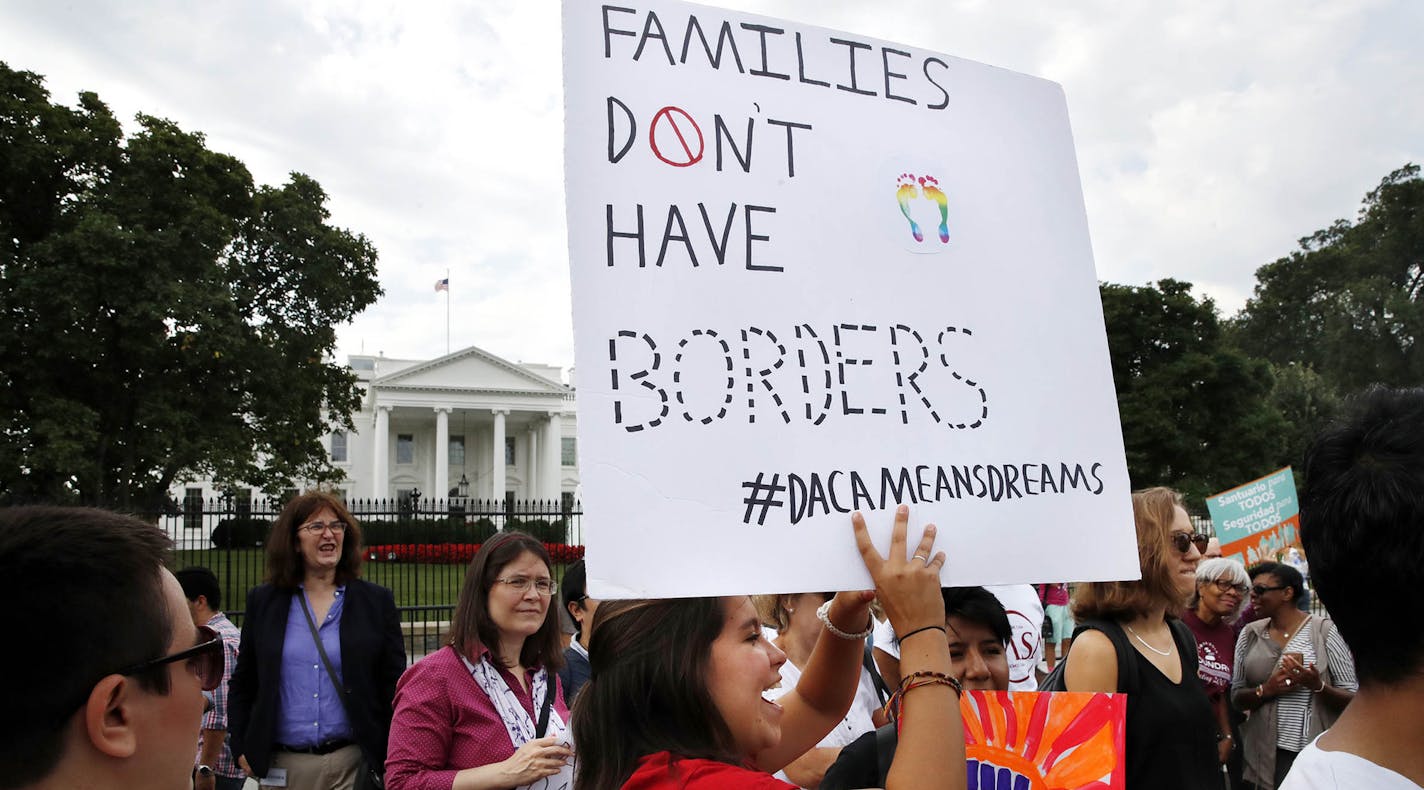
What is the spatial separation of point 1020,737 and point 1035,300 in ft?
2.93

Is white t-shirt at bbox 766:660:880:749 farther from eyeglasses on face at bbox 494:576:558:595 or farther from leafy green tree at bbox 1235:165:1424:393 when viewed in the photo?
leafy green tree at bbox 1235:165:1424:393

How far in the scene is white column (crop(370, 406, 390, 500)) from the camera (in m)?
64.5

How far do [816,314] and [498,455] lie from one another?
65.6m

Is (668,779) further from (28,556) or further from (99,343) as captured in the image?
(99,343)

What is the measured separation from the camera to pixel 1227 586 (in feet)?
19.8

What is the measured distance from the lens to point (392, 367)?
2598 inches

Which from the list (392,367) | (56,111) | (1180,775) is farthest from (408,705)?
(392,367)

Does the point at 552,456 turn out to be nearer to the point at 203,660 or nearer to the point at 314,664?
the point at 314,664

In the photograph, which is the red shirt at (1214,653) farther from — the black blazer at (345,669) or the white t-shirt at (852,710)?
the black blazer at (345,669)

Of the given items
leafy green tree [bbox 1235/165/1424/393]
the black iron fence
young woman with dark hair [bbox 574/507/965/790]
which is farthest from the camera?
leafy green tree [bbox 1235/165/1424/393]

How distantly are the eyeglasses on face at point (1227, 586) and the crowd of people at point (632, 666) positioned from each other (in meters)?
2.21

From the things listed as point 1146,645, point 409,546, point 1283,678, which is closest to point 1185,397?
point 409,546

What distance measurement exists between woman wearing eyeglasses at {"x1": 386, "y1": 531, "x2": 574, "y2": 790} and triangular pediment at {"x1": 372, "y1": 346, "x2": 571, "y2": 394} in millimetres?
63178

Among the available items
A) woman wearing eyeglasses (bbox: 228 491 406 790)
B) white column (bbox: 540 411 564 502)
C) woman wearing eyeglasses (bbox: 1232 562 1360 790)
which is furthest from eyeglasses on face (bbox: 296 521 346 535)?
white column (bbox: 540 411 564 502)
